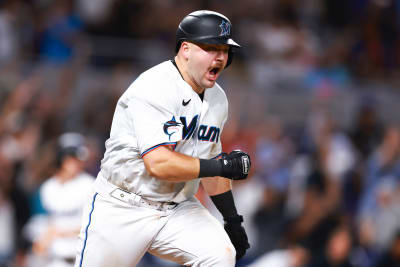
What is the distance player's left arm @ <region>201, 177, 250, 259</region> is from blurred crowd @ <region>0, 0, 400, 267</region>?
2956mm

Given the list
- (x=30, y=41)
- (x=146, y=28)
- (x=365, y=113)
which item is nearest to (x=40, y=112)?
(x=30, y=41)

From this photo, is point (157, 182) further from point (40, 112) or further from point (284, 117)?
point (284, 117)

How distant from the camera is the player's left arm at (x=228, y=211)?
13.7 feet

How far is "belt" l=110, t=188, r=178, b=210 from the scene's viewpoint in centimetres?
396

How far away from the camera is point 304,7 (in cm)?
1248

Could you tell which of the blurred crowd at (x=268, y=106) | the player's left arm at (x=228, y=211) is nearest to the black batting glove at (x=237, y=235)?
the player's left arm at (x=228, y=211)

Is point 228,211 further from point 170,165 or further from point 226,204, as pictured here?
point 170,165

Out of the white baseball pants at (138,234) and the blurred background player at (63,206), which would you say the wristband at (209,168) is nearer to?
the white baseball pants at (138,234)

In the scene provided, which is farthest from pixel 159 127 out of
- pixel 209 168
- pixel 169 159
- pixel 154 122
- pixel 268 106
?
pixel 268 106

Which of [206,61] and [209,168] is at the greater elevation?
[206,61]

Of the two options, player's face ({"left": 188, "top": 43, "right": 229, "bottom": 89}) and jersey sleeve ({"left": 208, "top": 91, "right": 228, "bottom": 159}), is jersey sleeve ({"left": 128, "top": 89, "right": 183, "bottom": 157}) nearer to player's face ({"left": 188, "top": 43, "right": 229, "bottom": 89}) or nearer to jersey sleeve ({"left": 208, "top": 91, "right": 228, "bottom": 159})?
player's face ({"left": 188, "top": 43, "right": 229, "bottom": 89})

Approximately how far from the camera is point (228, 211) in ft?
14.0

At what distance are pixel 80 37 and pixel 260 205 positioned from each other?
3750mm

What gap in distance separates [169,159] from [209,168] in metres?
0.22
